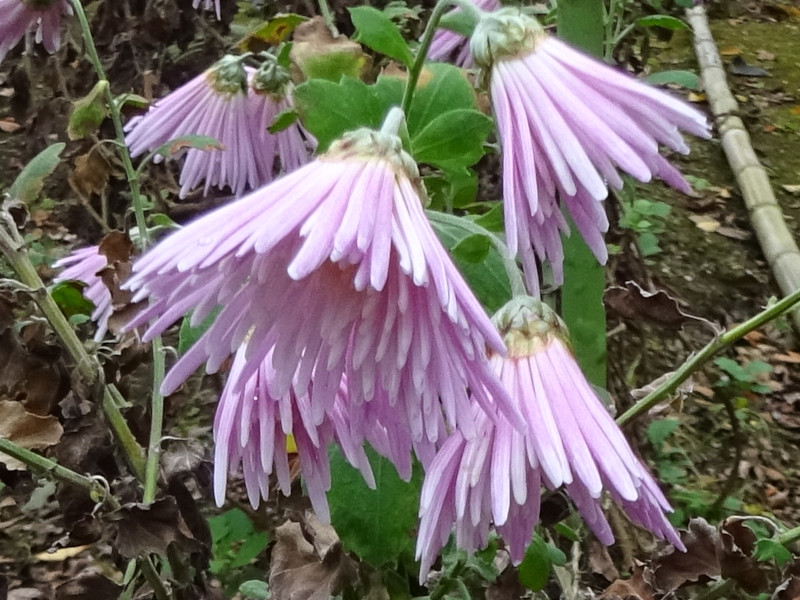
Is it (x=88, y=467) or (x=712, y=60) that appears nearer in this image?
(x=88, y=467)

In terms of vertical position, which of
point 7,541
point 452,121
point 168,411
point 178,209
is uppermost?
point 452,121

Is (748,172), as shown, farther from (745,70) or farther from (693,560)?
(693,560)

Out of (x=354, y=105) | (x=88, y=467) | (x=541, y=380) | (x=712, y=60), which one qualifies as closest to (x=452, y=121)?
(x=354, y=105)

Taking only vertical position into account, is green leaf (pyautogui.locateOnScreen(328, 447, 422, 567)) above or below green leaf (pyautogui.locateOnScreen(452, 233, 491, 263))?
below

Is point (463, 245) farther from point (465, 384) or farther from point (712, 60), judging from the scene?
point (712, 60)

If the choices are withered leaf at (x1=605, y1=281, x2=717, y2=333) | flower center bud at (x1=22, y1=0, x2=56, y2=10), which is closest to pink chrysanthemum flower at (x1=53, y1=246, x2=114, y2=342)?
flower center bud at (x1=22, y1=0, x2=56, y2=10)

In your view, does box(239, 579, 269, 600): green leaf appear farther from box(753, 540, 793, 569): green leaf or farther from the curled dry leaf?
box(753, 540, 793, 569): green leaf

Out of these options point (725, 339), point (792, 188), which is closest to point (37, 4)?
point (725, 339)
